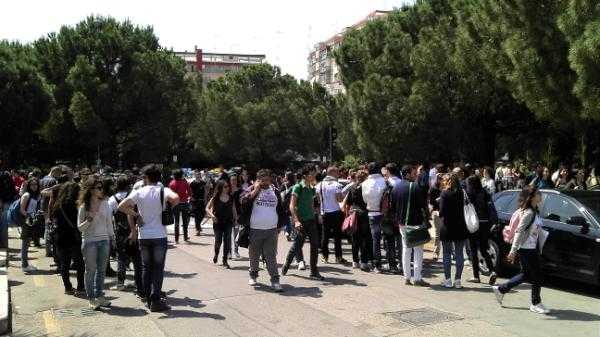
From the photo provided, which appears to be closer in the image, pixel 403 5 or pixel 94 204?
pixel 94 204

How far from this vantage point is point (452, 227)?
8.86 m

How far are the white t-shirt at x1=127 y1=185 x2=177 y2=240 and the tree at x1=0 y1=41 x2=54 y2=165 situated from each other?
33.8 metres

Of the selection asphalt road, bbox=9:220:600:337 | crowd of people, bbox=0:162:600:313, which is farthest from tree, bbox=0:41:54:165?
asphalt road, bbox=9:220:600:337

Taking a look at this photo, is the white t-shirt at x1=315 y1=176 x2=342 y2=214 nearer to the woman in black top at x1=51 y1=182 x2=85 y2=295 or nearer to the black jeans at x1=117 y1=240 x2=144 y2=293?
the black jeans at x1=117 y1=240 x2=144 y2=293

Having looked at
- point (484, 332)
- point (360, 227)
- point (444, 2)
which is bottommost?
point (484, 332)

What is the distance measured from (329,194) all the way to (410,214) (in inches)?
86.2

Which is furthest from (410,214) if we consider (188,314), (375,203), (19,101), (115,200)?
(19,101)

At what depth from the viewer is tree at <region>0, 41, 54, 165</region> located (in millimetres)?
37594

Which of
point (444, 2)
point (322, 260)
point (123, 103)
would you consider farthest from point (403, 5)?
point (322, 260)

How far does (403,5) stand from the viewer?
112 feet

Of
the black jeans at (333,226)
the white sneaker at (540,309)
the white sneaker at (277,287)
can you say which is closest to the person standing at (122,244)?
the white sneaker at (277,287)

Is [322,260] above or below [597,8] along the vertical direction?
below

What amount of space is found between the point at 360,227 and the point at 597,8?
22.8 feet

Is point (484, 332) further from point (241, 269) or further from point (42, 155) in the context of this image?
point (42, 155)
